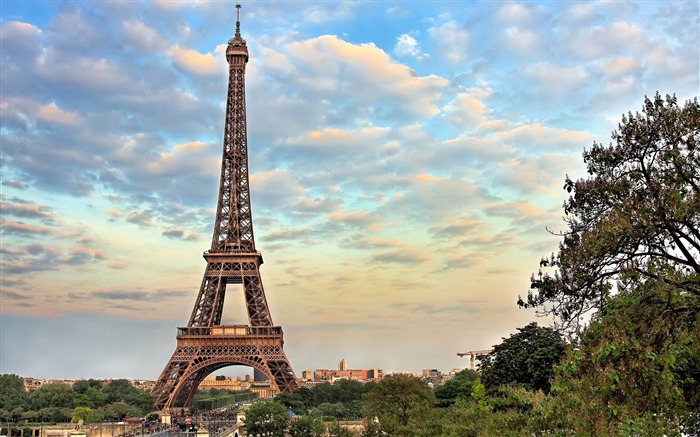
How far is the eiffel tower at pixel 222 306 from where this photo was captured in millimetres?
75438

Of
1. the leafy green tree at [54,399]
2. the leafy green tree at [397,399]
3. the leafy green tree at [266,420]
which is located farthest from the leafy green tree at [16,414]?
the leafy green tree at [397,399]

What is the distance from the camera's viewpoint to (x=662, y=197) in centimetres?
1175

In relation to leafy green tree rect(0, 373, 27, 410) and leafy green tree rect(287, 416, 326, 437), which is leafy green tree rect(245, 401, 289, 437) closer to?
leafy green tree rect(287, 416, 326, 437)

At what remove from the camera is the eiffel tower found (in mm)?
75438

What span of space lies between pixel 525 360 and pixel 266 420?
31505 mm

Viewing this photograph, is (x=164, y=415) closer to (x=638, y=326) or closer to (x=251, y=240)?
(x=251, y=240)

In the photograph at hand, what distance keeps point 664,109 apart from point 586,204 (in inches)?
99.6

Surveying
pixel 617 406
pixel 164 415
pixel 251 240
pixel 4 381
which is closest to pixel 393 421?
pixel 164 415

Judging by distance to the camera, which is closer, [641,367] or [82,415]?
[641,367]

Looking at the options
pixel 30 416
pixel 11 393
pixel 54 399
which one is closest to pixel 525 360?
pixel 30 416

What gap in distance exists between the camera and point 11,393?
101 metres

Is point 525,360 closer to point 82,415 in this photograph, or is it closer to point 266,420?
point 266,420

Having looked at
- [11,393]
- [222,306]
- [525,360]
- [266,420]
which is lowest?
[266,420]

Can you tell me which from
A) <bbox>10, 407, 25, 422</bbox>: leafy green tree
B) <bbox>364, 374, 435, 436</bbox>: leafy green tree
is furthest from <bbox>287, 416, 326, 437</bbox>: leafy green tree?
<bbox>10, 407, 25, 422</bbox>: leafy green tree
